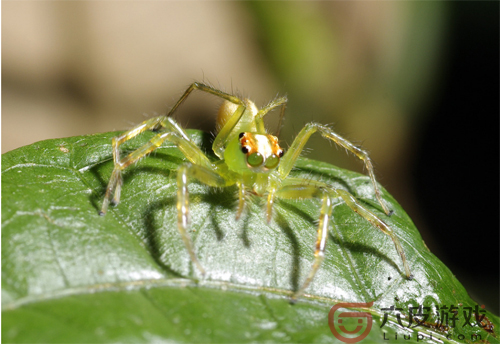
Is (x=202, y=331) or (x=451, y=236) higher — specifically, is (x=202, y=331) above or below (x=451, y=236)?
below

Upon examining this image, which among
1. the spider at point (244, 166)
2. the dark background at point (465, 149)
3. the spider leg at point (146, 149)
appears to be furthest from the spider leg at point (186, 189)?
the dark background at point (465, 149)

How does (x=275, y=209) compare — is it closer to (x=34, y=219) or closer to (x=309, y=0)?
(x=34, y=219)

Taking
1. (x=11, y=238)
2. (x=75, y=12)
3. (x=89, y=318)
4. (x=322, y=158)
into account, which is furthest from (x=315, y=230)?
(x=75, y=12)

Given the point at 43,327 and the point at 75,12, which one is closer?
the point at 43,327

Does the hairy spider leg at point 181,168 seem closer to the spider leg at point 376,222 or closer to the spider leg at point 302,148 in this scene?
the spider leg at point 302,148

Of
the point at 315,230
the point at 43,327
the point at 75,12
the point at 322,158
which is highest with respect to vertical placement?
the point at 75,12

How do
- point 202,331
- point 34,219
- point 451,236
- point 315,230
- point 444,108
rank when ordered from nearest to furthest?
point 202,331 < point 34,219 < point 315,230 < point 451,236 < point 444,108

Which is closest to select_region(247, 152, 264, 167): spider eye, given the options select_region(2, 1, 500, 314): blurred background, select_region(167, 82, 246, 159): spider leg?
select_region(167, 82, 246, 159): spider leg

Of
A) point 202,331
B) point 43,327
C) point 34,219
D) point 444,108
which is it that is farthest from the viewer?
point 444,108
